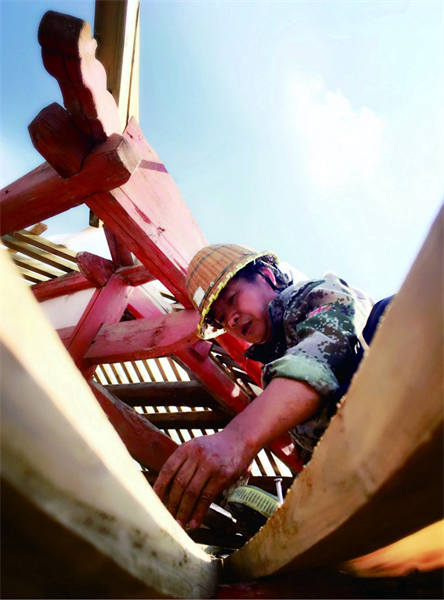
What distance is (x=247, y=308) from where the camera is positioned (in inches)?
61.1

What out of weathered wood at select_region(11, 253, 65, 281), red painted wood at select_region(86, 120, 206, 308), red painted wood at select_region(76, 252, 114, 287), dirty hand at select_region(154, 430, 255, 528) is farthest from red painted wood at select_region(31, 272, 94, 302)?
dirty hand at select_region(154, 430, 255, 528)

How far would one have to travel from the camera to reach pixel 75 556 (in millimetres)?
310

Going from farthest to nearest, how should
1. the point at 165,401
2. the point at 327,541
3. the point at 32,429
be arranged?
1. the point at 165,401
2. the point at 327,541
3. the point at 32,429

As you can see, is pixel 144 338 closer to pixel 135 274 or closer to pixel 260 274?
pixel 135 274

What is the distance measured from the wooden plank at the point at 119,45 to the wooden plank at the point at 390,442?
5.29ft

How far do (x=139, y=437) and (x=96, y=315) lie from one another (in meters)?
0.94

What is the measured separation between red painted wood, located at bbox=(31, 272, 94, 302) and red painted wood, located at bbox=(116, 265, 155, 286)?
89 cm

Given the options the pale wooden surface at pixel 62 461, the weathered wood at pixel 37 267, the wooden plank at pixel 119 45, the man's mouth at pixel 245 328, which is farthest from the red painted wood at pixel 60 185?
the weathered wood at pixel 37 267

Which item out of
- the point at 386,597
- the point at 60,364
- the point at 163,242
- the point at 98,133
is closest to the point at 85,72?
the point at 98,133

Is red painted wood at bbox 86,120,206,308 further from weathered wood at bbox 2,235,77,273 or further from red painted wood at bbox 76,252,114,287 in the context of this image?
weathered wood at bbox 2,235,77,273

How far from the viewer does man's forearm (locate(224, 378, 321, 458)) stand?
80 cm

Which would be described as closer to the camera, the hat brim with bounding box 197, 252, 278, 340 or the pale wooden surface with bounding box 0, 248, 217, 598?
the pale wooden surface with bounding box 0, 248, 217, 598

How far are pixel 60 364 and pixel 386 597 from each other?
1.67ft

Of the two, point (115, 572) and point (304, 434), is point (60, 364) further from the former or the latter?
point (304, 434)
